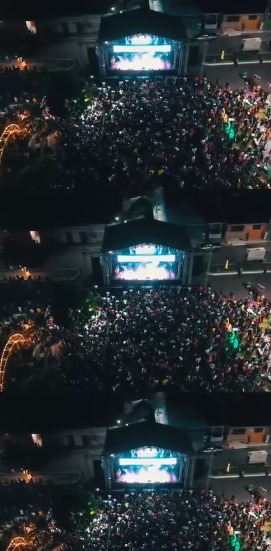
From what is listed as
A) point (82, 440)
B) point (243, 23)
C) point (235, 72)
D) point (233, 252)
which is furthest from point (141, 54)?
point (82, 440)

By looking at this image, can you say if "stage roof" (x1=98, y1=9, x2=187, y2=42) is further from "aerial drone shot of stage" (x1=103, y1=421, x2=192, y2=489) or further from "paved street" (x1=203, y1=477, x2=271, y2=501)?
"paved street" (x1=203, y1=477, x2=271, y2=501)

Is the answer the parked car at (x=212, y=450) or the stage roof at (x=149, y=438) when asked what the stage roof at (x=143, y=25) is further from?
the parked car at (x=212, y=450)

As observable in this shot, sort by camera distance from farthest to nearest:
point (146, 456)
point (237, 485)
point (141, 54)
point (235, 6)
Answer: point (235, 6), point (141, 54), point (237, 485), point (146, 456)

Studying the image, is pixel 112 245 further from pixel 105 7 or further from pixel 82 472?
pixel 105 7

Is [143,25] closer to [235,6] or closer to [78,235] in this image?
[235,6]

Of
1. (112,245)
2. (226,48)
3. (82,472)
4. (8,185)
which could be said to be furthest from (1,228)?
(226,48)

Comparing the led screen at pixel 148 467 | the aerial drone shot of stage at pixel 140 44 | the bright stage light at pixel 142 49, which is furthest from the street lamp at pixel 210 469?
the bright stage light at pixel 142 49
